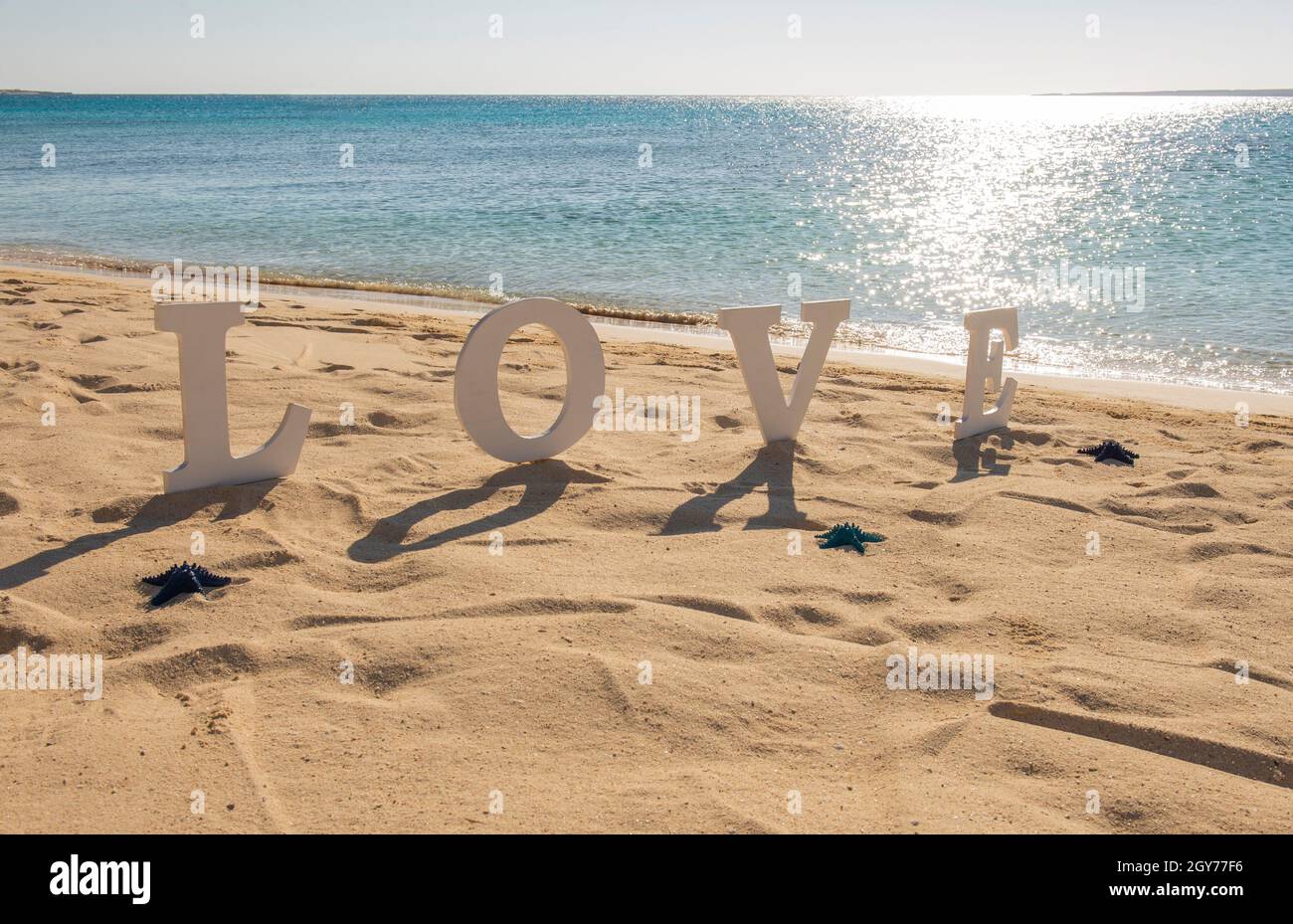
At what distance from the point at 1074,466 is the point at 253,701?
489cm

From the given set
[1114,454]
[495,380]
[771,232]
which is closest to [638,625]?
[495,380]

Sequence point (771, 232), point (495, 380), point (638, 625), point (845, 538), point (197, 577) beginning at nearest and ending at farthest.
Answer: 1. point (638, 625)
2. point (197, 577)
3. point (845, 538)
4. point (495, 380)
5. point (771, 232)

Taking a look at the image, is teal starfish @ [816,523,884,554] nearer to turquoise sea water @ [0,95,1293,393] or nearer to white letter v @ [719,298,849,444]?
white letter v @ [719,298,849,444]

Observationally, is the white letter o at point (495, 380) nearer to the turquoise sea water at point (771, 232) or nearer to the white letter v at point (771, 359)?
the white letter v at point (771, 359)

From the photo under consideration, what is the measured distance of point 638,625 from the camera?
4125 mm

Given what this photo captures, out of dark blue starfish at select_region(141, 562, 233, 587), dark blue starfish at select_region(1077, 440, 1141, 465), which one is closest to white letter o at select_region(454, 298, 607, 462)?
dark blue starfish at select_region(141, 562, 233, 587)

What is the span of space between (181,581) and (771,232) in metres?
17.8

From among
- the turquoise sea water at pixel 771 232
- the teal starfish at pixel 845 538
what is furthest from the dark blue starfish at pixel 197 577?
the turquoise sea water at pixel 771 232

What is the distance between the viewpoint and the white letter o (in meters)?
5.59

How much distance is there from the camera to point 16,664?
3730 mm

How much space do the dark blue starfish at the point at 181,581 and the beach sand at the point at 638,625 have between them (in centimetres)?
8

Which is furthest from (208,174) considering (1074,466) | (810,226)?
(1074,466)

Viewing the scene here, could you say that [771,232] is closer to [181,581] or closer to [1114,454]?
[1114,454]

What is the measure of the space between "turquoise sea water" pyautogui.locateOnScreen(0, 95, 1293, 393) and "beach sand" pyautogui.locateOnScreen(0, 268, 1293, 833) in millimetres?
5635
